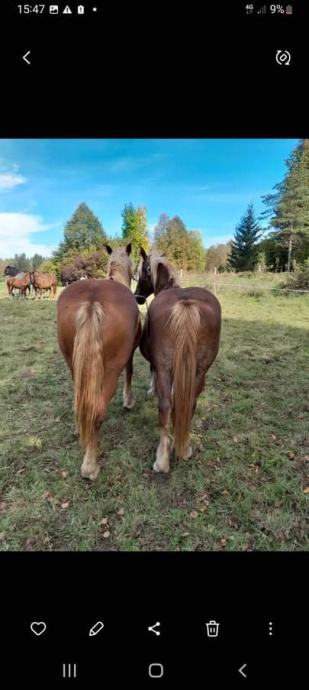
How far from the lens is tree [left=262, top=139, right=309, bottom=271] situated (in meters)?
16.3

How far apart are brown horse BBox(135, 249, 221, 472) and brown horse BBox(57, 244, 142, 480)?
0.27 m

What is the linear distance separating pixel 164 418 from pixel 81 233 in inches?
1341

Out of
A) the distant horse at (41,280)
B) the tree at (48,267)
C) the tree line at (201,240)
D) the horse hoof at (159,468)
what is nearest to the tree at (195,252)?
the tree line at (201,240)

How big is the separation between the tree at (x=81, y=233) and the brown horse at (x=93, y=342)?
30.8 meters

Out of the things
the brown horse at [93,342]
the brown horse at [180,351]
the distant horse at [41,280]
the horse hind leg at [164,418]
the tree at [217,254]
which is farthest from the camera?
the tree at [217,254]

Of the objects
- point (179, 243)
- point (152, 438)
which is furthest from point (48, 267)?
point (152, 438)
